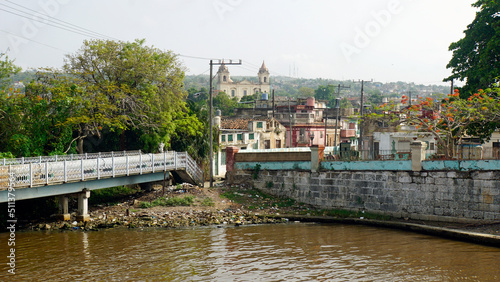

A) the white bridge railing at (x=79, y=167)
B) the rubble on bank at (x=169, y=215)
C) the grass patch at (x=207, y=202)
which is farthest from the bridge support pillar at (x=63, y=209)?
the grass patch at (x=207, y=202)

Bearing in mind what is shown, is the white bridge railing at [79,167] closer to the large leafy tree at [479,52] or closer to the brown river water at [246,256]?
the brown river water at [246,256]

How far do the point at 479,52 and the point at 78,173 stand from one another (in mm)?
21231

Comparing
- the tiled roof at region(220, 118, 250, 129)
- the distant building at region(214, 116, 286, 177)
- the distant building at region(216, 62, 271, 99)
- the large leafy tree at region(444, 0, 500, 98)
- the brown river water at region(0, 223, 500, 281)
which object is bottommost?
the brown river water at region(0, 223, 500, 281)

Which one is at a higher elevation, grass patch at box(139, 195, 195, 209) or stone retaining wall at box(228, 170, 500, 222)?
stone retaining wall at box(228, 170, 500, 222)

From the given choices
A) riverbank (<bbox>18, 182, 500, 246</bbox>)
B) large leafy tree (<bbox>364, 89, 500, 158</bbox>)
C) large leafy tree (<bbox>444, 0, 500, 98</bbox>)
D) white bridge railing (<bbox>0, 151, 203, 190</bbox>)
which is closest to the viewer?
white bridge railing (<bbox>0, 151, 203, 190</bbox>)

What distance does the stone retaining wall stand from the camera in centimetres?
2256

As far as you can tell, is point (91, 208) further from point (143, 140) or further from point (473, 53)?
point (473, 53)

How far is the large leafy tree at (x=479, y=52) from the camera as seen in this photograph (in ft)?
86.6

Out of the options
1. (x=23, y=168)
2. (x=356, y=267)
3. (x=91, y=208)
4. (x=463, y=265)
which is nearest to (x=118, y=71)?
Result: (x=91, y=208)

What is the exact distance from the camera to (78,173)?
23891 mm

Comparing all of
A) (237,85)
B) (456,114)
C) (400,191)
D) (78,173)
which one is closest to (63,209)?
(78,173)

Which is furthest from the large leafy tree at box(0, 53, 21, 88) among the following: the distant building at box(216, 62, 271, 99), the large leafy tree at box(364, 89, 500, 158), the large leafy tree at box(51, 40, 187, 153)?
the distant building at box(216, 62, 271, 99)

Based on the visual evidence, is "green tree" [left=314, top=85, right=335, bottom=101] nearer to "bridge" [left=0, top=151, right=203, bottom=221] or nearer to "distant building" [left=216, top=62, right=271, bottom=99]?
"distant building" [left=216, top=62, right=271, bottom=99]

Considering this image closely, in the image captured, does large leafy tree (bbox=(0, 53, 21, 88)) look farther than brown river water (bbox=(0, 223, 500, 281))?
Yes
